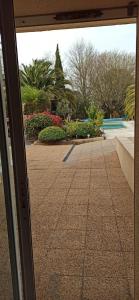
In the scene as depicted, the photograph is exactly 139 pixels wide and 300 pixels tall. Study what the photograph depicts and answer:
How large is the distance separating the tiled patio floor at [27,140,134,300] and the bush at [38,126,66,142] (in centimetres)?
354

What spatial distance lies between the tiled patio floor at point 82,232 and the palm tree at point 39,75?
6.10m

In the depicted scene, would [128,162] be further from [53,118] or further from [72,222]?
[53,118]

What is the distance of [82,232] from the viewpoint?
278cm

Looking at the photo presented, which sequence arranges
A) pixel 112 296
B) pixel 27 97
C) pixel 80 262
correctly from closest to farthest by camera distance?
pixel 112 296, pixel 80 262, pixel 27 97

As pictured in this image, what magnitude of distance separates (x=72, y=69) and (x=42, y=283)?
35.5 feet

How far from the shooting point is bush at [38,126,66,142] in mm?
9148

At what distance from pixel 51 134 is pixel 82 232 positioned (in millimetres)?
6591

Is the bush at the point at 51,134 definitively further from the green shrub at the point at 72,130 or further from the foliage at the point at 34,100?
the foliage at the point at 34,100

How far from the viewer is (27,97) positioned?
34.6ft

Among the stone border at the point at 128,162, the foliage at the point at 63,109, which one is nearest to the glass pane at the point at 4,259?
the stone border at the point at 128,162

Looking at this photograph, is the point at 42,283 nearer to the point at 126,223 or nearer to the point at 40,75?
the point at 126,223

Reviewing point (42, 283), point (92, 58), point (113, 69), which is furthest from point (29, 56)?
point (42, 283)

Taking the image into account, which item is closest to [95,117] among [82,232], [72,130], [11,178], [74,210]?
[72,130]

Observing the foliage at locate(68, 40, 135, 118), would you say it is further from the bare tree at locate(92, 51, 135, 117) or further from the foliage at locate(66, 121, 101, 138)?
the foliage at locate(66, 121, 101, 138)
